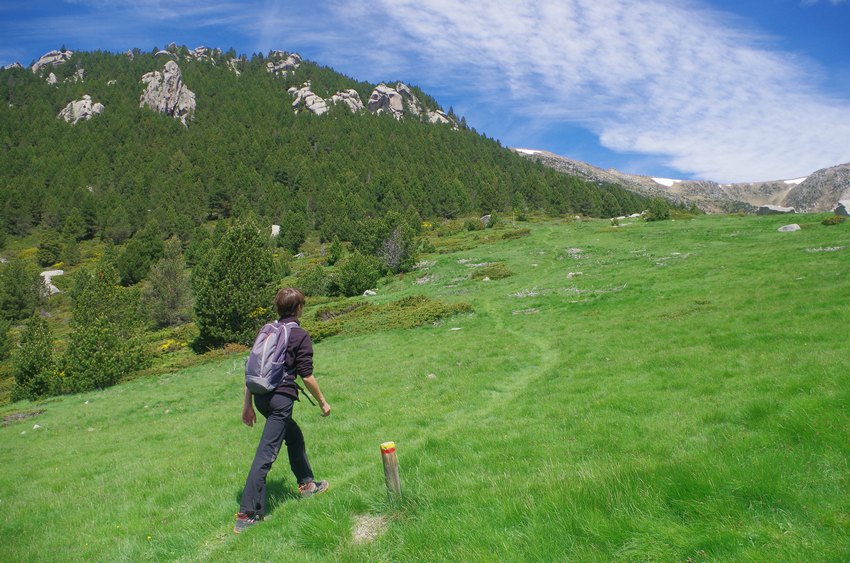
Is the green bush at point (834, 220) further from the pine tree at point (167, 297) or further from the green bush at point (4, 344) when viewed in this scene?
the green bush at point (4, 344)

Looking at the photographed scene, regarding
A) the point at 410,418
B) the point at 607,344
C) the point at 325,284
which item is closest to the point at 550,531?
the point at 410,418

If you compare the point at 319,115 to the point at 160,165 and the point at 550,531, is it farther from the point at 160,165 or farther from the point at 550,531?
the point at 550,531

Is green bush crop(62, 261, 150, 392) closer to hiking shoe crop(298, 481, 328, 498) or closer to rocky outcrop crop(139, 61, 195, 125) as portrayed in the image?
hiking shoe crop(298, 481, 328, 498)

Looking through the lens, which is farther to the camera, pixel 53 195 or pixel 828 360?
pixel 53 195

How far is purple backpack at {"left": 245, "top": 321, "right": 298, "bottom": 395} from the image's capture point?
5.99 metres

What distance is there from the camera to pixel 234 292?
36.4 metres

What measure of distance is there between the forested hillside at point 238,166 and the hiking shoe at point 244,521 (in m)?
86.2

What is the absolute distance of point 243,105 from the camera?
6944 inches

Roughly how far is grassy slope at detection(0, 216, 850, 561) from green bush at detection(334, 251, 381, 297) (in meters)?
25.6

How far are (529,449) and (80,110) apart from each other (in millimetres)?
213893

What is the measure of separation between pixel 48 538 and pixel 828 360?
50.1ft

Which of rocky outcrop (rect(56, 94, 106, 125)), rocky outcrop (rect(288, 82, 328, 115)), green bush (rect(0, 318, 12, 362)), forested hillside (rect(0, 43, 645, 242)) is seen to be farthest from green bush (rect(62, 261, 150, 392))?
rocky outcrop (rect(56, 94, 106, 125))

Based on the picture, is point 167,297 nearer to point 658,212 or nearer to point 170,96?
point 658,212

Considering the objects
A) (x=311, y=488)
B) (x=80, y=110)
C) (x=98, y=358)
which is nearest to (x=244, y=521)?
(x=311, y=488)
